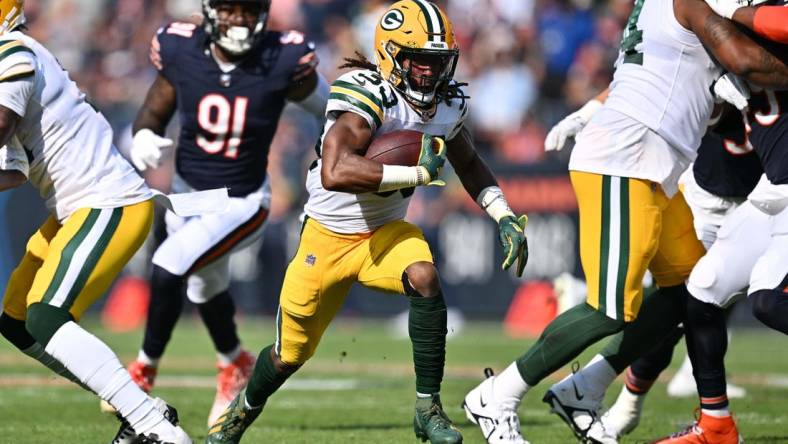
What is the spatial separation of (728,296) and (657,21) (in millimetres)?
1170

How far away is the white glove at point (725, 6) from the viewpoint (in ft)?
16.2

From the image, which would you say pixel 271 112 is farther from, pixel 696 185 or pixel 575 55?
pixel 575 55

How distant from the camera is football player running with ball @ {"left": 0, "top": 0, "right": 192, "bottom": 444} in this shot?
479 cm

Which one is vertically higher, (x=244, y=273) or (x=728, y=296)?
(x=728, y=296)

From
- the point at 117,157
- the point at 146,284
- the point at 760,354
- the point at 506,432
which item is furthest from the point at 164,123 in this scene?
the point at 146,284

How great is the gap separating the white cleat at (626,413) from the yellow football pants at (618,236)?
0.94 meters

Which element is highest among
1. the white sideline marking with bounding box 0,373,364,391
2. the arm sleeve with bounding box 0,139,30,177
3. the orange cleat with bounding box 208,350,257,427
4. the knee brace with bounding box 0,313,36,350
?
the arm sleeve with bounding box 0,139,30,177

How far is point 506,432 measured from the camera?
5191 millimetres

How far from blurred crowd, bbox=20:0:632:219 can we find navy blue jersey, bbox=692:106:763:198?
22.1 ft

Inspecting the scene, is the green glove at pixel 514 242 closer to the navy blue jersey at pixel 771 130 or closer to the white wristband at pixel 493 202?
the white wristband at pixel 493 202

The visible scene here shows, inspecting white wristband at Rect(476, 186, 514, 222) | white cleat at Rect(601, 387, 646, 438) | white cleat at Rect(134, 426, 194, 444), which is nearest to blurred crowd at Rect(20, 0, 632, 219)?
white cleat at Rect(601, 387, 646, 438)

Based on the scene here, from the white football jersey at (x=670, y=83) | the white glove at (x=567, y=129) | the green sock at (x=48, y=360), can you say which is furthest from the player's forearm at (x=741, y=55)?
the green sock at (x=48, y=360)

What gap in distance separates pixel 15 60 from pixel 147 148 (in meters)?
1.84

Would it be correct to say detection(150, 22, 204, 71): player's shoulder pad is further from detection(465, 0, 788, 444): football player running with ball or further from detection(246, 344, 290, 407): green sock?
detection(465, 0, 788, 444): football player running with ball
